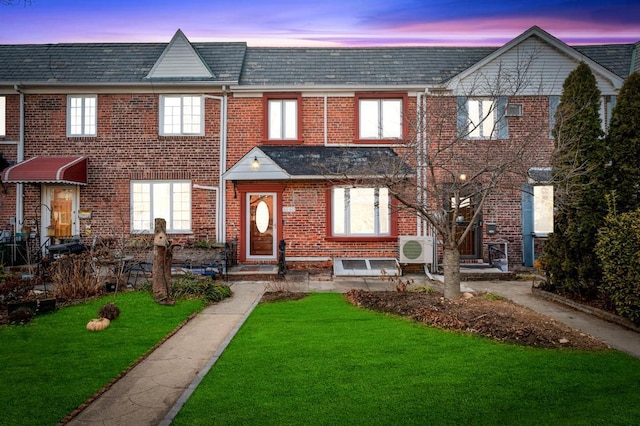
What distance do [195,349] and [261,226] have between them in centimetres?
797

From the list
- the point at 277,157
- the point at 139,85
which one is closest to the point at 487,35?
the point at 277,157

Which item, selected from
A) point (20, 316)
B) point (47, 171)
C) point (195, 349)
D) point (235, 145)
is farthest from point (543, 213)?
point (47, 171)

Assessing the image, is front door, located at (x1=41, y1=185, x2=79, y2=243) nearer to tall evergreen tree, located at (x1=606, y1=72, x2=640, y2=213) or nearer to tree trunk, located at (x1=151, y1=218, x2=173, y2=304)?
tree trunk, located at (x1=151, y1=218, x2=173, y2=304)

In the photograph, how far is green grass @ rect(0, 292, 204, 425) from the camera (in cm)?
453

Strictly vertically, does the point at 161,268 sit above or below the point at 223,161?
below

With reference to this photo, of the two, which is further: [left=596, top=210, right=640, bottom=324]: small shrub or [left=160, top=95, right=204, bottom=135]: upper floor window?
[left=160, top=95, right=204, bottom=135]: upper floor window

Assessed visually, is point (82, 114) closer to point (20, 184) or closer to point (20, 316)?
point (20, 184)

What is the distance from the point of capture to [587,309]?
8.76 m

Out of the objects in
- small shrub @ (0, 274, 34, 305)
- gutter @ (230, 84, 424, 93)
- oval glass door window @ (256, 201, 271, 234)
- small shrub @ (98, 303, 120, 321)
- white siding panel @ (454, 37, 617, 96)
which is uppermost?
white siding panel @ (454, 37, 617, 96)

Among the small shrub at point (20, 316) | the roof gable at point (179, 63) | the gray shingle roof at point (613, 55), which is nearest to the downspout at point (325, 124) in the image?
the roof gable at point (179, 63)

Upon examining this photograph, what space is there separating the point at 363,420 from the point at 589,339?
4759mm

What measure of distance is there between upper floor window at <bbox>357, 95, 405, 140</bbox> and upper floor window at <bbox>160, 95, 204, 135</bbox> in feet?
18.2

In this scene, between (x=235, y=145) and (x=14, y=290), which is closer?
(x=14, y=290)

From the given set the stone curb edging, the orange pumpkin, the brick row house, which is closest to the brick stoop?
the brick row house
